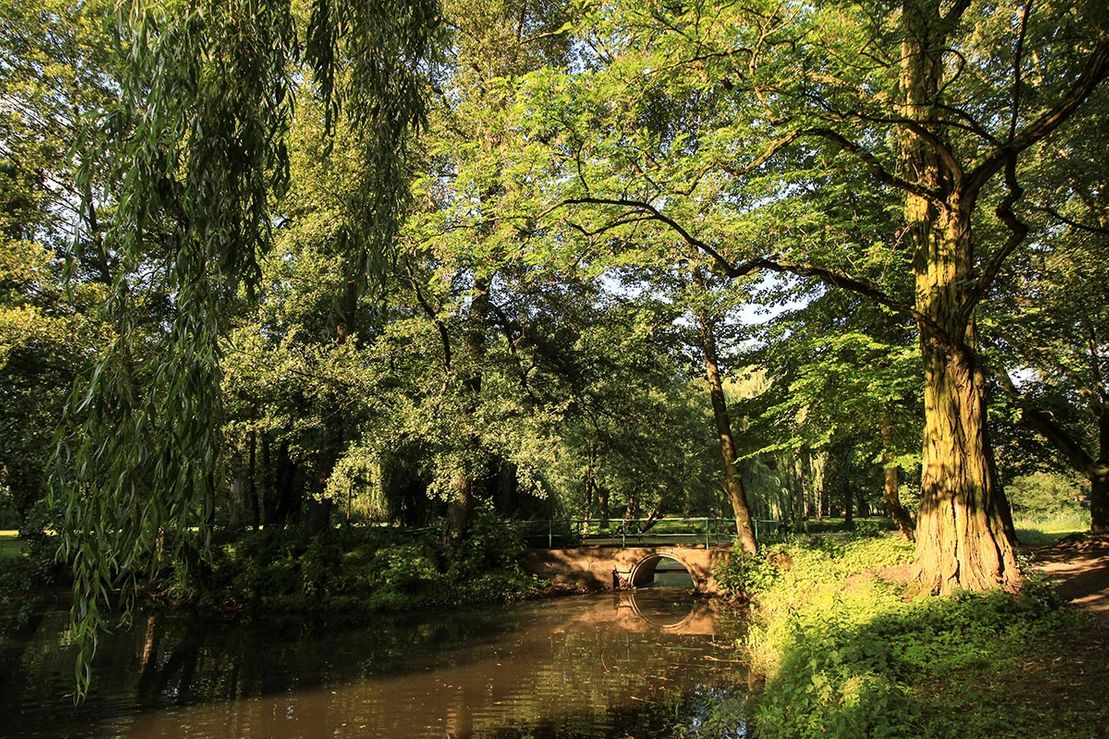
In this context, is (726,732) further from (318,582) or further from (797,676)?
(318,582)

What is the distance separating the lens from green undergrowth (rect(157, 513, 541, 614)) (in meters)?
17.4

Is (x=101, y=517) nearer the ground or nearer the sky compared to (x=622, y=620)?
nearer the sky

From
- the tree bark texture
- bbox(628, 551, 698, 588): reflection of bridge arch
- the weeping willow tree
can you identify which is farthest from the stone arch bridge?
the weeping willow tree

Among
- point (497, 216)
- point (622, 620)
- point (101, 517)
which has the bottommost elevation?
point (622, 620)

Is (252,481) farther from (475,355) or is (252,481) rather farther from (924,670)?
(924,670)

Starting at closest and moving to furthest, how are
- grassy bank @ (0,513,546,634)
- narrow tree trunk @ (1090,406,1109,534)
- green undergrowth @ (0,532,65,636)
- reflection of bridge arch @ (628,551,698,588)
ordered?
green undergrowth @ (0,532,65,636), narrow tree trunk @ (1090,406,1109,534), grassy bank @ (0,513,546,634), reflection of bridge arch @ (628,551,698,588)

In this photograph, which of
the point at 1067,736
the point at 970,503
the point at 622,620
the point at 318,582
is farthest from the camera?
the point at 318,582

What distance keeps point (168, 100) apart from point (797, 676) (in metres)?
7.20

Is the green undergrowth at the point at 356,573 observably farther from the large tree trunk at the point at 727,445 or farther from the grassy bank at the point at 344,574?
the large tree trunk at the point at 727,445

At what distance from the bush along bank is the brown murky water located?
4.23 ft

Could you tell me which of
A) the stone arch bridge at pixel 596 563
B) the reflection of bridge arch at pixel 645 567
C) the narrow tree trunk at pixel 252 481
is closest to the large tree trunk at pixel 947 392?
the reflection of bridge arch at pixel 645 567

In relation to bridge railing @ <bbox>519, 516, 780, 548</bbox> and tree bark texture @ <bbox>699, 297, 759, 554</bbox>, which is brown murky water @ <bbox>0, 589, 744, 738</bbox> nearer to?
tree bark texture @ <bbox>699, 297, 759, 554</bbox>

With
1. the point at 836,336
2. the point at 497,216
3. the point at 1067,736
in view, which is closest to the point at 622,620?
the point at 836,336

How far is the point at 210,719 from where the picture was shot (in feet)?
27.7
